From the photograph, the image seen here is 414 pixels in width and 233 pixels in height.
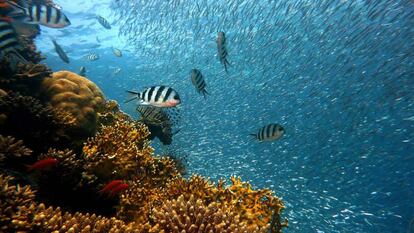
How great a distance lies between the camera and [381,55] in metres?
17.4

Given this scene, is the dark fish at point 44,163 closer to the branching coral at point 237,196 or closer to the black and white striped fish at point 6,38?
the branching coral at point 237,196

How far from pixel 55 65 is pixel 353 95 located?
4196 centimetres

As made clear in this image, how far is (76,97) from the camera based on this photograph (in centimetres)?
600

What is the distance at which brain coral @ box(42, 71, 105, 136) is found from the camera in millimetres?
5816

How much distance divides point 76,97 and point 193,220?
3.74 meters

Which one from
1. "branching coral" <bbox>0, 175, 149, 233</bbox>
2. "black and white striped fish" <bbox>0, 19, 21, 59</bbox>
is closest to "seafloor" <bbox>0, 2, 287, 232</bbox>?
"branching coral" <bbox>0, 175, 149, 233</bbox>

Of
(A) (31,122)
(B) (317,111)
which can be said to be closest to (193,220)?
(A) (31,122)

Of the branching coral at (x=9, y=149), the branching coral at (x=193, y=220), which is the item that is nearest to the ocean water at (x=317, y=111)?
the branching coral at (x=9, y=149)

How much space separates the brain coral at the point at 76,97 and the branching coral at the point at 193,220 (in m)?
2.84

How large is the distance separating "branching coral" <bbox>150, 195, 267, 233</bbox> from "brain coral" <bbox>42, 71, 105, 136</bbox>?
9.31ft

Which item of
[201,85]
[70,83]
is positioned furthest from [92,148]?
[201,85]

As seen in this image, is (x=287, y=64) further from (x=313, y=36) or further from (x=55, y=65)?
(x=55, y=65)

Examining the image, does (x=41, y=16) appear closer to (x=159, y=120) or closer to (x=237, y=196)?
(x=159, y=120)

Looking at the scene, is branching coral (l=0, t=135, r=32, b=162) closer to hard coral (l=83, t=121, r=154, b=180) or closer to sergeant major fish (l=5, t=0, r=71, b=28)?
hard coral (l=83, t=121, r=154, b=180)
